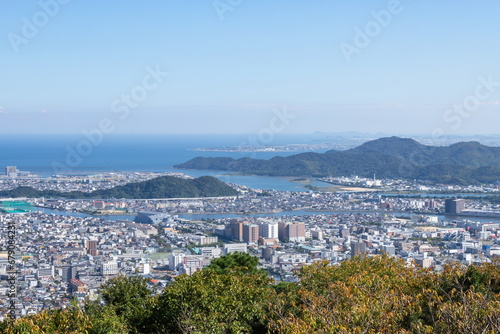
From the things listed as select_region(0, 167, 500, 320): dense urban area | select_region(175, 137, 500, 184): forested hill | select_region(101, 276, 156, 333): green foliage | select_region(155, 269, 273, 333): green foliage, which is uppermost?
select_region(175, 137, 500, 184): forested hill

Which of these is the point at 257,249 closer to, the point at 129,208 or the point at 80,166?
the point at 129,208

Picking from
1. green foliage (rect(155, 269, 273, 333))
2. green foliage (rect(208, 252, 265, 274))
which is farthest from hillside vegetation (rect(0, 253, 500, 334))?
green foliage (rect(208, 252, 265, 274))

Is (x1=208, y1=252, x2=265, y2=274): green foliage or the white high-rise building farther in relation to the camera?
the white high-rise building

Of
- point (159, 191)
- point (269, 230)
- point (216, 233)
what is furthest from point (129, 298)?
point (159, 191)

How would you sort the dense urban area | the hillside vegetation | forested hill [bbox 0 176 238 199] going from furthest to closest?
forested hill [bbox 0 176 238 199], the dense urban area, the hillside vegetation

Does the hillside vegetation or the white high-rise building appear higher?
the hillside vegetation

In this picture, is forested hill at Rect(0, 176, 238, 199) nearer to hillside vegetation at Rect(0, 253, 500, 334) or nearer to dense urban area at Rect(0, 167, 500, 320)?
dense urban area at Rect(0, 167, 500, 320)

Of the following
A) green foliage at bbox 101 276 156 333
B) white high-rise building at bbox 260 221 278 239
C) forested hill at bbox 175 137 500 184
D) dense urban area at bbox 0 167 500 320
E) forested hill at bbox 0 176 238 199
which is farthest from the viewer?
forested hill at bbox 175 137 500 184

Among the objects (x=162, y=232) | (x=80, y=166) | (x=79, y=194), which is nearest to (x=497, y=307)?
(x=162, y=232)
